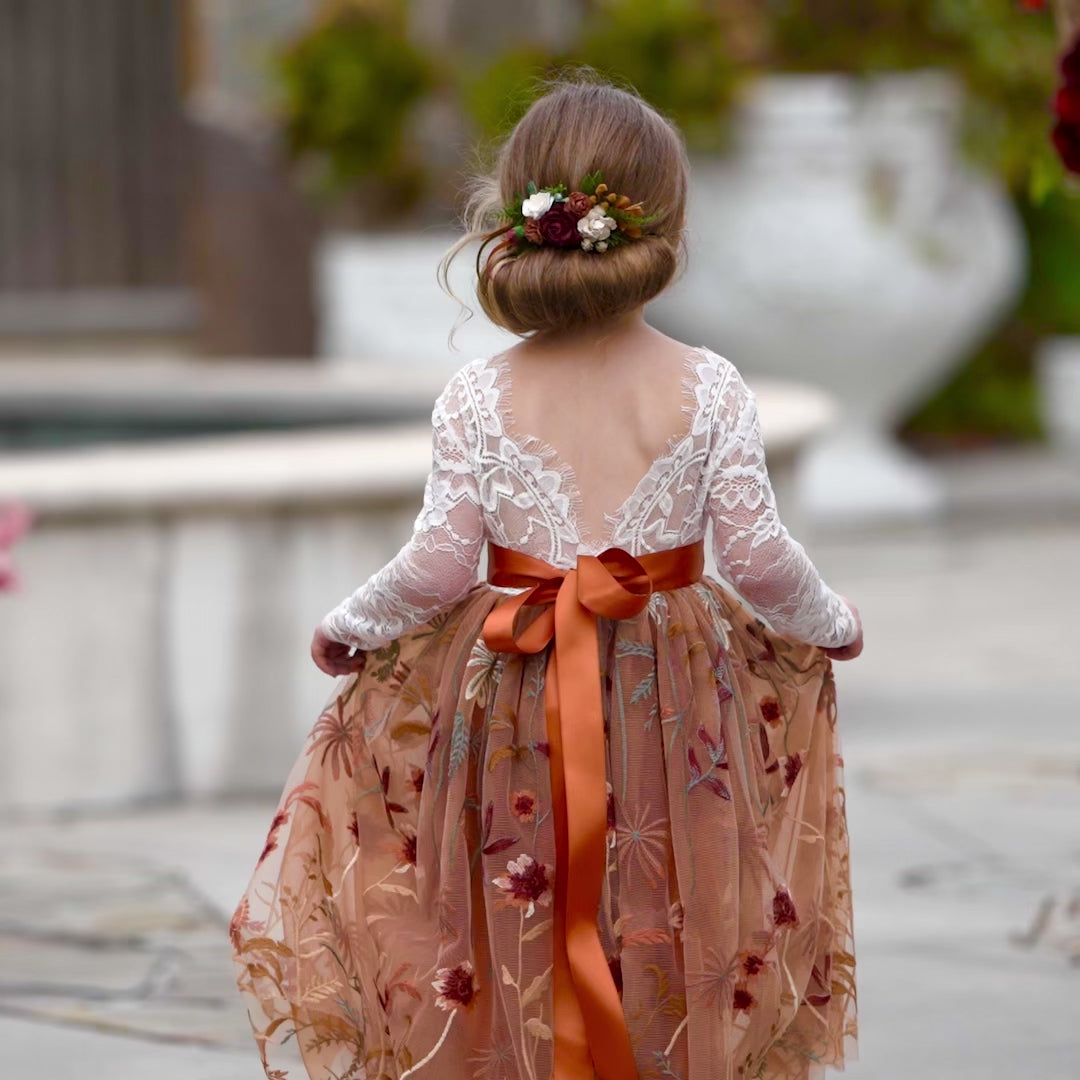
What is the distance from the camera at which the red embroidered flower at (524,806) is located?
9.09 feet

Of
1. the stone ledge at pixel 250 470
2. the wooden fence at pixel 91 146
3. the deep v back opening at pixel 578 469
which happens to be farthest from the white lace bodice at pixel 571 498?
the wooden fence at pixel 91 146

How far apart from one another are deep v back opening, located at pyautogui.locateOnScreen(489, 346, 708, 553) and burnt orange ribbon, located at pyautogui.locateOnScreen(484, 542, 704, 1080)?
0.13 feet

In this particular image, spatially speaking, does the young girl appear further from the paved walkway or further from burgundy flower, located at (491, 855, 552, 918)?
the paved walkway

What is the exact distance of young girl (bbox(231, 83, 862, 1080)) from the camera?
2709mm

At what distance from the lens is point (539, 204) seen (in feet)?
8.69

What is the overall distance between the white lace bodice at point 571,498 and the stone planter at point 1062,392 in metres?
8.19

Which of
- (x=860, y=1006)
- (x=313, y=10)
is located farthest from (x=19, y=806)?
(x=313, y=10)

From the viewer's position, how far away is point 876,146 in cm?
929

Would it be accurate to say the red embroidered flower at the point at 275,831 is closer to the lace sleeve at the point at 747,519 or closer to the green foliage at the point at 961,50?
the lace sleeve at the point at 747,519

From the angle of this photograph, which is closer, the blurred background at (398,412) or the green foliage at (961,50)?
the blurred background at (398,412)

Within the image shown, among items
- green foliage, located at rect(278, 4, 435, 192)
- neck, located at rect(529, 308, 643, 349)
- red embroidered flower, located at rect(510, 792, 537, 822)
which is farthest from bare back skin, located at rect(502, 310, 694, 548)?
green foliage, located at rect(278, 4, 435, 192)

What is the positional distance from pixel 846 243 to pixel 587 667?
665 cm

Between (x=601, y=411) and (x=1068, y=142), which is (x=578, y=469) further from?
(x=1068, y=142)
